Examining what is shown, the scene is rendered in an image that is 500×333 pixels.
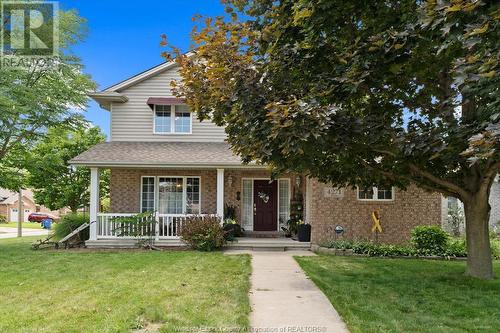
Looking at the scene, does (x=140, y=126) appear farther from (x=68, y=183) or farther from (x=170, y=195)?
(x=68, y=183)

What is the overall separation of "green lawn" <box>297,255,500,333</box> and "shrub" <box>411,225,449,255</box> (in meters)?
1.27

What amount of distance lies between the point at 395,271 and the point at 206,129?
937 centimetres

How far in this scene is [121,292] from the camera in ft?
22.4

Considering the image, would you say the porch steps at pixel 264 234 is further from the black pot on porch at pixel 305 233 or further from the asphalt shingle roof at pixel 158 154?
the asphalt shingle roof at pixel 158 154

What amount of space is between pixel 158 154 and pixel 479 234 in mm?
10067

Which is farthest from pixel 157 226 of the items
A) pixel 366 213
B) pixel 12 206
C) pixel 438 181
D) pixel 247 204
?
pixel 12 206

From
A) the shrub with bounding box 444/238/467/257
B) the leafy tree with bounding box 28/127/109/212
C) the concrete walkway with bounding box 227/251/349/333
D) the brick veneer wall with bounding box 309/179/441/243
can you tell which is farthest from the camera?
the leafy tree with bounding box 28/127/109/212

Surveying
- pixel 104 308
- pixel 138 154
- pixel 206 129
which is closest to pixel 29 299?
pixel 104 308

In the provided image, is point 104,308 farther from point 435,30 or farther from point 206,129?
point 206,129

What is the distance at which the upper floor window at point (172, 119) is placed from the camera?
1611 cm

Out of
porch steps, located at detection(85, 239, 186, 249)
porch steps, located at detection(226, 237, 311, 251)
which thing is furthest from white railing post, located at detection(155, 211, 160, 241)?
porch steps, located at detection(226, 237, 311, 251)

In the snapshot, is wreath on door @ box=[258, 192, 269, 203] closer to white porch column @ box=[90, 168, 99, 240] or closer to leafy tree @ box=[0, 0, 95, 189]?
white porch column @ box=[90, 168, 99, 240]

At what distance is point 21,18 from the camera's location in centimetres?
1524

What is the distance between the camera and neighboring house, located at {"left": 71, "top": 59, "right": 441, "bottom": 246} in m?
13.4
